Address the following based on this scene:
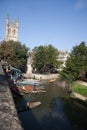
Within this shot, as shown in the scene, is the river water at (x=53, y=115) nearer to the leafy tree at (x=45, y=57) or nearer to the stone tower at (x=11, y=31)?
the leafy tree at (x=45, y=57)

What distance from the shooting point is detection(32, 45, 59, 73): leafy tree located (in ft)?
248

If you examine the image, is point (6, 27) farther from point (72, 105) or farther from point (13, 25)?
point (72, 105)

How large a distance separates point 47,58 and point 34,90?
32921mm

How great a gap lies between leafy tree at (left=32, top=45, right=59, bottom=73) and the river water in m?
36.4

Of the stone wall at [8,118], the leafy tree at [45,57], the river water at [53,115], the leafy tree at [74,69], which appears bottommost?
the river water at [53,115]

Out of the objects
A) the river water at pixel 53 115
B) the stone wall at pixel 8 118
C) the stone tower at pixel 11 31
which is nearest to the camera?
the stone wall at pixel 8 118

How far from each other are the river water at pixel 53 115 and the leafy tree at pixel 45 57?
3644 centimetres

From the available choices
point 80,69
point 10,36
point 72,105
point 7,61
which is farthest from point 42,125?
point 10,36

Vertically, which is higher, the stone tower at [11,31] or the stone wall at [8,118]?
the stone tower at [11,31]

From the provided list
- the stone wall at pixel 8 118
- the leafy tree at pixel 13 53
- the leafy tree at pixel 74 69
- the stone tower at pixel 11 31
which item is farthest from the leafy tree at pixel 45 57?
the stone wall at pixel 8 118

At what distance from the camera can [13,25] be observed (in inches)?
4237

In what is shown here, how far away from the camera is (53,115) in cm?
2941

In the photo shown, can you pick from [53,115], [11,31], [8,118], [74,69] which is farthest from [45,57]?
[8,118]

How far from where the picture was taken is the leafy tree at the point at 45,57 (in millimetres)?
75562
